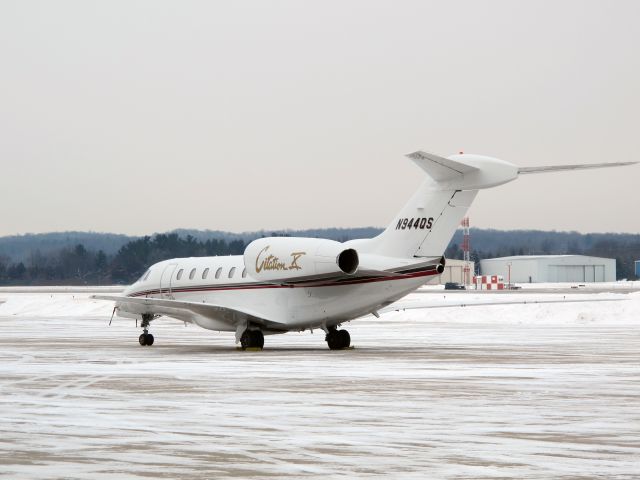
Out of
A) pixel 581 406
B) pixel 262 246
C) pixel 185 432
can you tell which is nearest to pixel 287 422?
pixel 185 432

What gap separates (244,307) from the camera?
3166 cm

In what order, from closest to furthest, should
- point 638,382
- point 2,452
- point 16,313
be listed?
point 2,452, point 638,382, point 16,313

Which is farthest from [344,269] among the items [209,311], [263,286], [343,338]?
[209,311]

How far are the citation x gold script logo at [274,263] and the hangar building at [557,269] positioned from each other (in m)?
119

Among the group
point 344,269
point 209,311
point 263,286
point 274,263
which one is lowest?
point 209,311

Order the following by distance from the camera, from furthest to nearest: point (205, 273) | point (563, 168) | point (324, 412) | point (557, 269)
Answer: point (557, 269) < point (205, 273) < point (563, 168) < point (324, 412)

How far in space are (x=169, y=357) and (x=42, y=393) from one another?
10094 mm

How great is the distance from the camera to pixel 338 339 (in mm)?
30297

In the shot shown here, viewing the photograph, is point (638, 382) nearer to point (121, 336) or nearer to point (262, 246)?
point (262, 246)

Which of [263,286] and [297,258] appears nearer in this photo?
[297,258]

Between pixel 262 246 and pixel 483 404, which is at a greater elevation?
pixel 262 246

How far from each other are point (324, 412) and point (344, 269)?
550 inches

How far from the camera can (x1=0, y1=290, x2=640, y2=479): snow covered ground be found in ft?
34.0

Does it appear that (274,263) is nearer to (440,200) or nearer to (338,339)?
(338,339)
